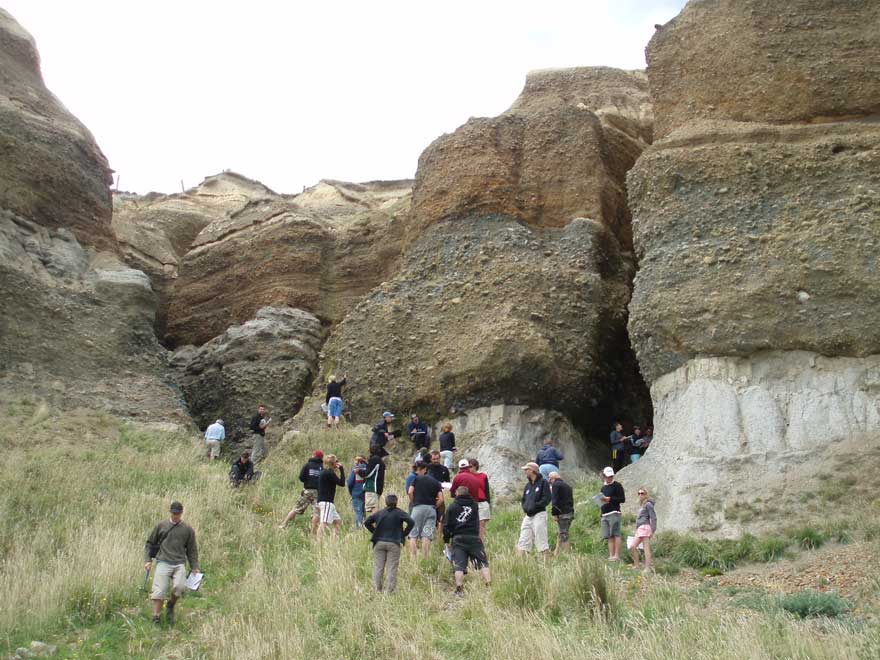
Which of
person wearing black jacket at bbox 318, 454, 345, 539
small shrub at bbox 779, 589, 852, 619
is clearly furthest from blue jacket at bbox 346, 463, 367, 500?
small shrub at bbox 779, 589, 852, 619

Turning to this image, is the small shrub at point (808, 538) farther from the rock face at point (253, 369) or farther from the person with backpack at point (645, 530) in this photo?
the rock face at point (253, 369)

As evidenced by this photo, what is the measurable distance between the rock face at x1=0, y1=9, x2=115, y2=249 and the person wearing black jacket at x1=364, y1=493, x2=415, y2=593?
849 inches

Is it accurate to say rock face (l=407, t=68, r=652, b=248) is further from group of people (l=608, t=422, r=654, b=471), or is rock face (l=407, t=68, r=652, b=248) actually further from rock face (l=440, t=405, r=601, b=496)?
group of people (l=608, t=422, r=654, b=471)

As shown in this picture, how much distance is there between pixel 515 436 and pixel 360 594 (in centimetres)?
1085

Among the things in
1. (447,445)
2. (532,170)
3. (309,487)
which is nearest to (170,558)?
(309,487)

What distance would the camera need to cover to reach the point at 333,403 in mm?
24391

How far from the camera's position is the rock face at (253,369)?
28547 millimetres

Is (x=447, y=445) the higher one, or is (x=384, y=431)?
(x=384, y=431)

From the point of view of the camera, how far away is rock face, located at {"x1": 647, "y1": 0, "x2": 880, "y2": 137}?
2170cm

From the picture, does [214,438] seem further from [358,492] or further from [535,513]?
[535,513]

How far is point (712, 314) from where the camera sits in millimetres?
18906

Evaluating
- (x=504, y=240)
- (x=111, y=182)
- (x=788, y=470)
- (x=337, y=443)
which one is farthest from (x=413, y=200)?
(x=788, y=470)

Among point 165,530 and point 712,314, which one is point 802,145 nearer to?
point 712,314

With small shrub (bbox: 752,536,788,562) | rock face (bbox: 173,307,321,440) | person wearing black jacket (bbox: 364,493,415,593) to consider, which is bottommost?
small shrub (bbox: 752,536,788,562)
